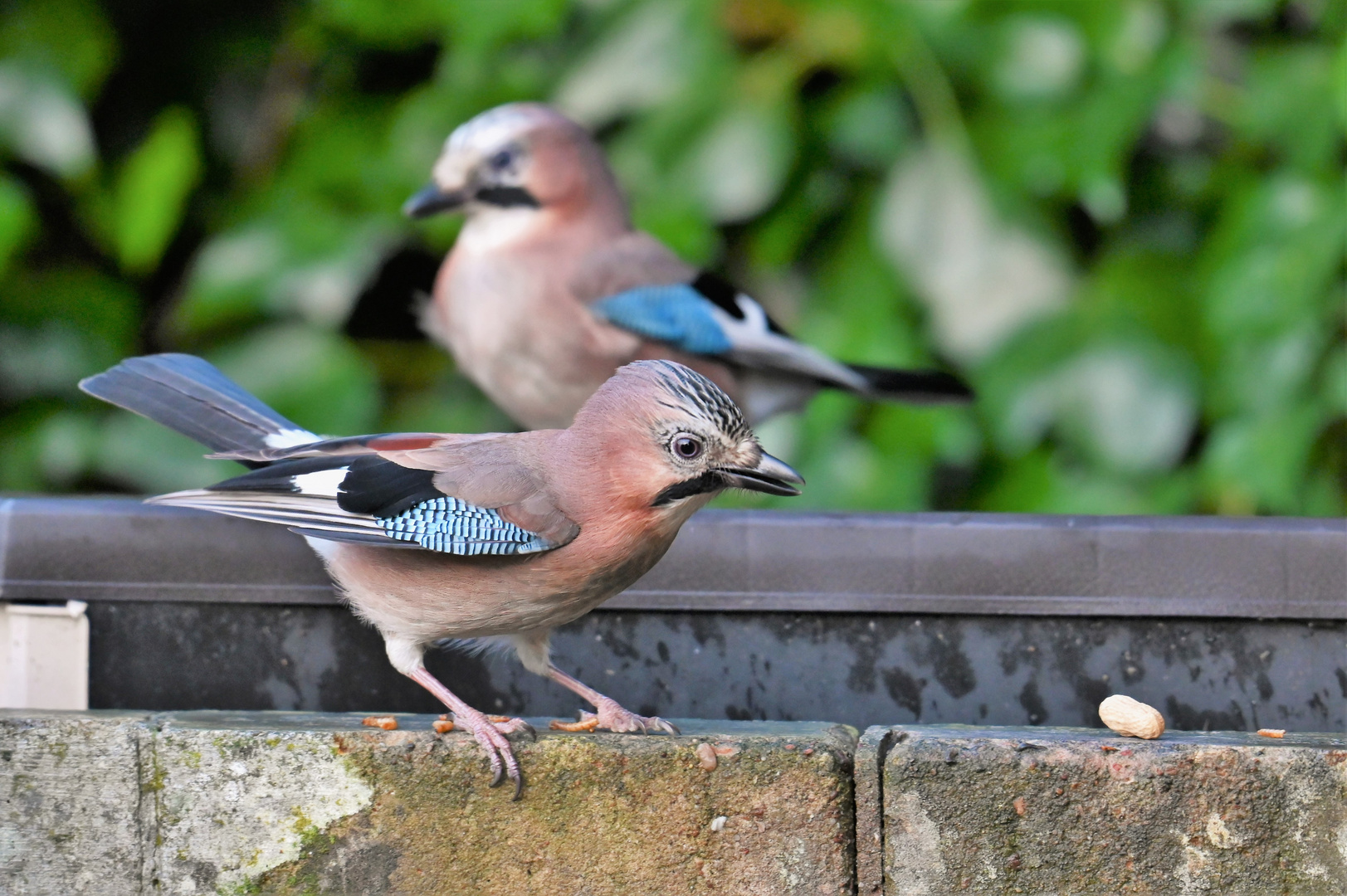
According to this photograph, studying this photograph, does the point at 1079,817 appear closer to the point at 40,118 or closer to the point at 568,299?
the point at 568,299

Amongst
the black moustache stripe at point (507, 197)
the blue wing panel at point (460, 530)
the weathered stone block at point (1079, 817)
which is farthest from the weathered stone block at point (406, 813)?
the black moustache stripe at point (507, 197)

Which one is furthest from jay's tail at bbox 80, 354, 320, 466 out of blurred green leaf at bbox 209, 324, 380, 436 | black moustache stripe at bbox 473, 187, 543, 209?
blurred green leaf at bbox 209, 324, 380, 436

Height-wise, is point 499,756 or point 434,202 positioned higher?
point 434,202

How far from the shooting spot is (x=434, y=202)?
321 cm

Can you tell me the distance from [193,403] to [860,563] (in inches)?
40.7

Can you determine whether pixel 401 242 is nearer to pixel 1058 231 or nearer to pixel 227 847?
pixel 1058 231

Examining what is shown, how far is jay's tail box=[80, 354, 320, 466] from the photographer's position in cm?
224

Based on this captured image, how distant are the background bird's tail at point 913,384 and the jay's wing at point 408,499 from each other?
1.34m

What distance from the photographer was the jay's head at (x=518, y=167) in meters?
3.24

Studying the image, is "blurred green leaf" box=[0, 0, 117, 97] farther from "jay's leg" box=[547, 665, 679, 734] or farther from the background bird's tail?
"jay's leg" box=[547, 665, 679, 734]

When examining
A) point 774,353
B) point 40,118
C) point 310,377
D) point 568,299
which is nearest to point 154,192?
point 40,118

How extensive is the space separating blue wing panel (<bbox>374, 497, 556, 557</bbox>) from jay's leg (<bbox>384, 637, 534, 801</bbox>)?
183mm

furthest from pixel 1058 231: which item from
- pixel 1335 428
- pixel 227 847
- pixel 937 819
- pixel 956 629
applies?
pixel 227 847

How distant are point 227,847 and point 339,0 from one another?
2.58 meters
